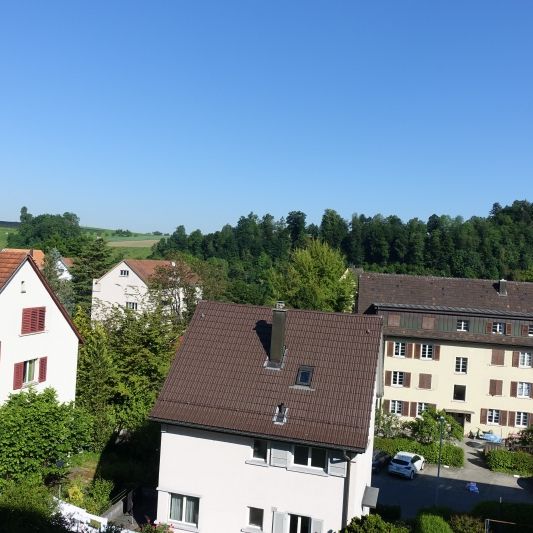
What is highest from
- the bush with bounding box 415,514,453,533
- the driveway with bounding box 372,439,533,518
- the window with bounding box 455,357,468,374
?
the window with bounding box 455,357,468,374

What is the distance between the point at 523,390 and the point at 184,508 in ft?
96.7

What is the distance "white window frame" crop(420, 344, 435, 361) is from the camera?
141ft

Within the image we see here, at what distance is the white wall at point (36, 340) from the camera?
83.9 feet

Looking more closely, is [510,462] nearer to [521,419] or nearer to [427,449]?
[427,449]

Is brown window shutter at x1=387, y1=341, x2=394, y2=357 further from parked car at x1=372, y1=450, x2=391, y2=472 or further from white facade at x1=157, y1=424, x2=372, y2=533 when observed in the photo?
white facade at x1=157, y1=424, x2=372, y2=533

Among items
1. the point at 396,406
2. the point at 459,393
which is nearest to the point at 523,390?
the point at 459,393

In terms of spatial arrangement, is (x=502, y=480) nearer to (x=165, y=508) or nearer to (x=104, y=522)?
(x=165, y=508)

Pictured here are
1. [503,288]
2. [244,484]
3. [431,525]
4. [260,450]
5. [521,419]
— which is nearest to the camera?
[431,525]

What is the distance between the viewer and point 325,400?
2009cm

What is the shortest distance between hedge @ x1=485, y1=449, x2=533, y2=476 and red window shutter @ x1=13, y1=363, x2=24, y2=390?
26763mm

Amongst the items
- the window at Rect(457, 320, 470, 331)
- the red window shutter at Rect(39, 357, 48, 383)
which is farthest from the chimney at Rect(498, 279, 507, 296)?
the red window shutter at Rect(39, 357, 48, 383)

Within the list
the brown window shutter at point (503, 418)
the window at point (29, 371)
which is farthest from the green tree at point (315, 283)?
the window at point (29, 371)

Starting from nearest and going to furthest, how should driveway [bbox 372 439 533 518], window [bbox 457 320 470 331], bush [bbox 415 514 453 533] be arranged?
bush [bbox 415 514 453 533] → driveway [bbox 372 439 533 518] → window [bbox 457 320 470 331]

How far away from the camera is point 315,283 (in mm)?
49344
